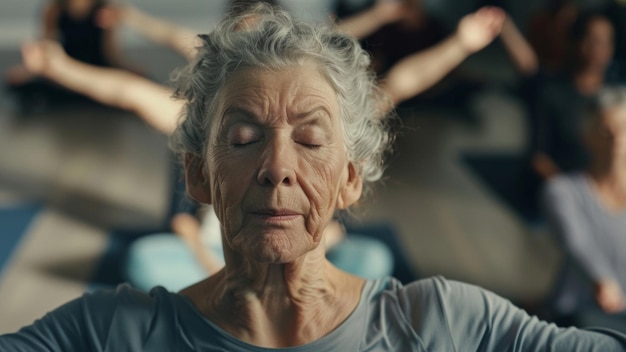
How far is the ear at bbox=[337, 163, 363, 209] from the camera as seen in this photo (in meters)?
1.21

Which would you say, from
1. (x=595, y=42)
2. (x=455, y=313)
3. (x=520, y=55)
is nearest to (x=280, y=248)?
(x=455, y=313)

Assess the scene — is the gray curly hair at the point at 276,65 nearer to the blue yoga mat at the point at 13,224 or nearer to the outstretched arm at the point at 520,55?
the blue yoga mat at the point at 13,224

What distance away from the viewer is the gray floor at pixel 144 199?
394 cm

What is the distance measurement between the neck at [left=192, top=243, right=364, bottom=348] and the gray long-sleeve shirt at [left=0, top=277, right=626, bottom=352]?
2 centimetres

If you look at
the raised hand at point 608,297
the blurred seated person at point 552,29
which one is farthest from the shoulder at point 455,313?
the blurred seated person at point 552,29

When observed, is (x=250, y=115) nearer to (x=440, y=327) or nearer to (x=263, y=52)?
(x=263, y=52)

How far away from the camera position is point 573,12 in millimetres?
6102

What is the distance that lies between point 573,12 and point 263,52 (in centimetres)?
538

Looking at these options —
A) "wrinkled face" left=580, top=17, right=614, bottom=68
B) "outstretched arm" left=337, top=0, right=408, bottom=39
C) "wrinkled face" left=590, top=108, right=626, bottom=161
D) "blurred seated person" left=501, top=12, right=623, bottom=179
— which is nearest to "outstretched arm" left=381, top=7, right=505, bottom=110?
"wrinkled face" left=590, top=108, right=626, bottom=161

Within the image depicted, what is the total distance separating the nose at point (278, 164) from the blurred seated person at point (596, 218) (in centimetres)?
222

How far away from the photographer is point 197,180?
1.23 metres

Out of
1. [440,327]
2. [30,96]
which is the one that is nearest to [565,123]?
[440,327]

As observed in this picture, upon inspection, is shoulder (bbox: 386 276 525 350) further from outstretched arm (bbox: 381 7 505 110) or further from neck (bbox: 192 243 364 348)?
outstretched arm (bbox: 381 7 505 110)

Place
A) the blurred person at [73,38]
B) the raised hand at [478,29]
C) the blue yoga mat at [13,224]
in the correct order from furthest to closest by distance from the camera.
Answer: the blurred person at [73,38], the blue yoga mat at [13,224], the raised hand at [478,29]
